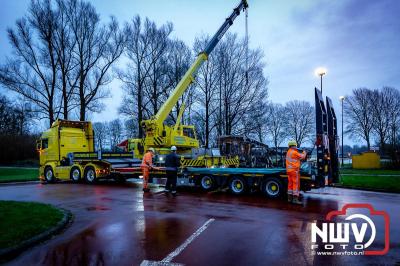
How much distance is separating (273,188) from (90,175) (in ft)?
35.0

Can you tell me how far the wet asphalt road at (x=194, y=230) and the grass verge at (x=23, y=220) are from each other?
0.41m

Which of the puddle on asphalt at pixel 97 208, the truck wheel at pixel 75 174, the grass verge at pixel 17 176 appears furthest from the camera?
the grass verge at pixel 17 176

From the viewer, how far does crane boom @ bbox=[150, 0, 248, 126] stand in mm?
19531

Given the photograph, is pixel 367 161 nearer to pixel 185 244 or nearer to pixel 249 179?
pixel 249 179

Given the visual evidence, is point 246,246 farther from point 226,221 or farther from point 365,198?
point 365,198

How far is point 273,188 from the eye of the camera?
12.2 meters

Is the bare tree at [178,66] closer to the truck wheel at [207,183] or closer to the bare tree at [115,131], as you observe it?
the truck wheel at [207,183]

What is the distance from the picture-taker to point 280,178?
12.1 m

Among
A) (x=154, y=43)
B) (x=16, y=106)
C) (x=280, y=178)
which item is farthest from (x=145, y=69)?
(x=280, y=178)

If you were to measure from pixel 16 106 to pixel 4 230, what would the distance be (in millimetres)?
35141

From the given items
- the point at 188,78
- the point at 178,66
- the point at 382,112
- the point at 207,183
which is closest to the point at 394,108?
the point at 382,112

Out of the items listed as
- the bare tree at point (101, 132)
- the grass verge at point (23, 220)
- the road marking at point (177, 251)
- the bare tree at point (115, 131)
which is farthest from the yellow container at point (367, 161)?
the bare tree at point (101, 132)

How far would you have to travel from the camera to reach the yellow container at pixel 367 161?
1233 inches

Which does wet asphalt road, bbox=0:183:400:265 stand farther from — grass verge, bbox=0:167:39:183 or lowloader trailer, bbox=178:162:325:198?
grass verge, bbox=0:167:39:183
